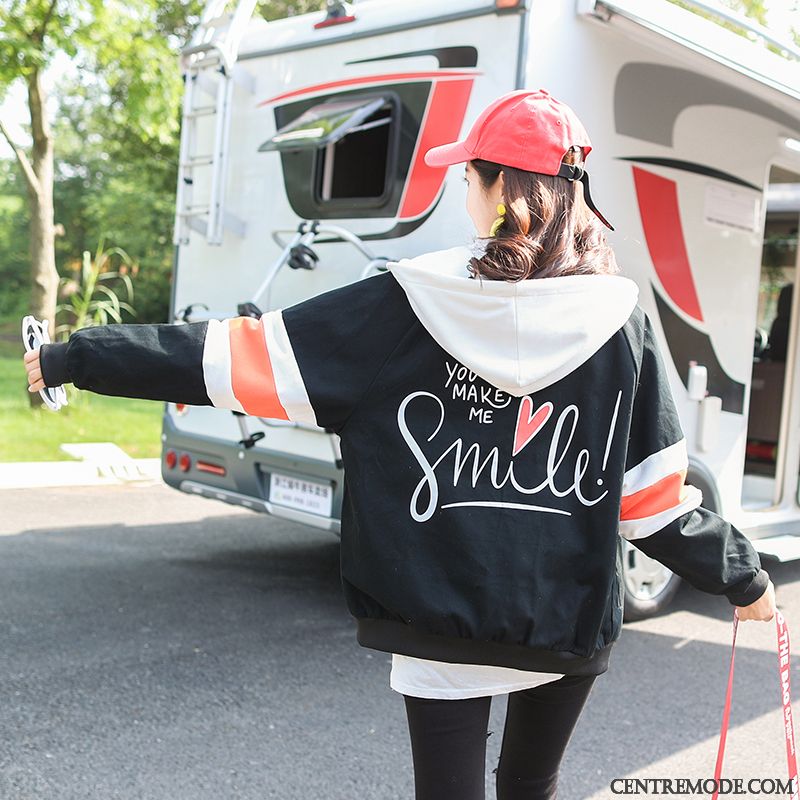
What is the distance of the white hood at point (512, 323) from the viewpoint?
1745 millimetres

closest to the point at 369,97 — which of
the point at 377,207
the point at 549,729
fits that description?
the point at 377,207

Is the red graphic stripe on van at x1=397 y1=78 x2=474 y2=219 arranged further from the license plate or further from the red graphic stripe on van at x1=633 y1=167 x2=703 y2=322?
the license plate

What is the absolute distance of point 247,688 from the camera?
158 inches

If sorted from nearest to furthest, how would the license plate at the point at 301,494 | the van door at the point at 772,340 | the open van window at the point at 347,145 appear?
the open van window at the point at 347,145, the license plate at the point at 301,494, the van door at the point at 772,340

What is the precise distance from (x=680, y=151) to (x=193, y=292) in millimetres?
2727

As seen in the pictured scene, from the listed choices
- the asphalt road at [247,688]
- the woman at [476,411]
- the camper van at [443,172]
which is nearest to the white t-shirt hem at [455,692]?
the woman at [476,411]

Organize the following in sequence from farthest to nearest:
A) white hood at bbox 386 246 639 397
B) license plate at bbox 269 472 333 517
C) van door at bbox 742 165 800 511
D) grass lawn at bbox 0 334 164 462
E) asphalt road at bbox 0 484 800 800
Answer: grass lawn at bbox 0 334 164 462, van door at bbox 742 165 800 511, license plate at bbox 269 472 333 517, asphalt road at bbox 0 484 800 800, white hood at bbox 386 246 639 397

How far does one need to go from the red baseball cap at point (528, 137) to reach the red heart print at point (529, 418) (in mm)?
413

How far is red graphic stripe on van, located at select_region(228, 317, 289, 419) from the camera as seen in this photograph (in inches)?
71.1

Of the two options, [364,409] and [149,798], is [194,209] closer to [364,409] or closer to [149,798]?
[149,798]

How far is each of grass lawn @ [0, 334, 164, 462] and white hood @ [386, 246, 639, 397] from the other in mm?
7327

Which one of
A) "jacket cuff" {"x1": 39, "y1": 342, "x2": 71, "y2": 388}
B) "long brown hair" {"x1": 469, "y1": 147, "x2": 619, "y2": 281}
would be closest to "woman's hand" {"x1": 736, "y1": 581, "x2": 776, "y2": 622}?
"long brown hair" {"x1": 469, "y1": 147, "x2": 619, "y2": 281}

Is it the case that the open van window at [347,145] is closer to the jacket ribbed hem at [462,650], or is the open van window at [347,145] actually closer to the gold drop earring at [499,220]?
the gold drop earring at [499,220]

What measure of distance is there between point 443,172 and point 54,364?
2913 millimetres
